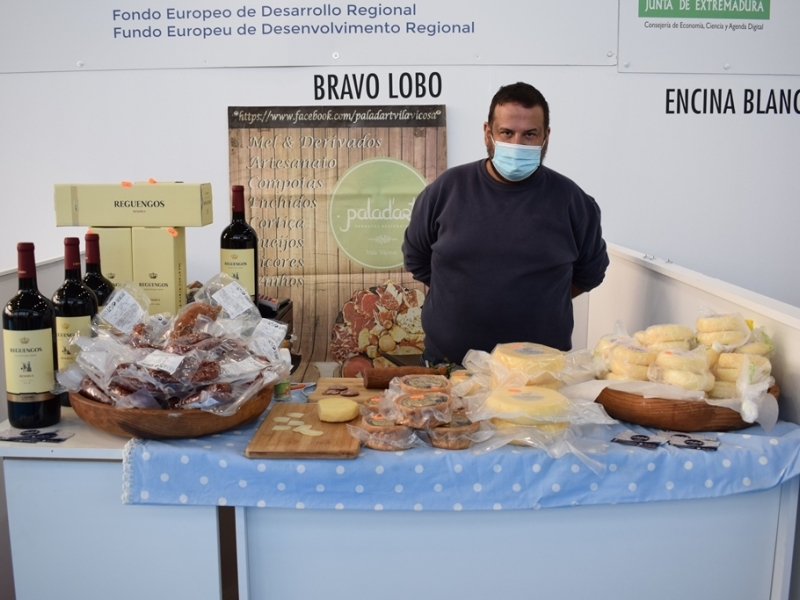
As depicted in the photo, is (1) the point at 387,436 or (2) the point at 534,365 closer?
(1) the point at 387,436

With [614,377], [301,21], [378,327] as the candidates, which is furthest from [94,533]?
[301,21]

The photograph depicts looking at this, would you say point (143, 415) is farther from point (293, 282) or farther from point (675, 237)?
point (675, 237)

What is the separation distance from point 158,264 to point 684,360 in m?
1.29

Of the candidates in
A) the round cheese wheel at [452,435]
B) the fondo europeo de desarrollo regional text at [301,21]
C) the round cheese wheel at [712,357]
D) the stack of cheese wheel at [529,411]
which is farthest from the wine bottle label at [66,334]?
the fondo europeo de desarrollo regional text at [301,21]

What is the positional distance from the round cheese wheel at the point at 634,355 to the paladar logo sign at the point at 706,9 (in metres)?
2.30

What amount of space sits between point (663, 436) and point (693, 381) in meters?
0.14

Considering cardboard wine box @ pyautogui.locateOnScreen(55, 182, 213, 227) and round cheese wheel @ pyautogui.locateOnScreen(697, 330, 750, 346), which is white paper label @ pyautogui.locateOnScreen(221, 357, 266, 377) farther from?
round cheese wheel @ pyautogui.locateOnScreen(697, 330, 750, 346)

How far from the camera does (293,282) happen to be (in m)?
3.79

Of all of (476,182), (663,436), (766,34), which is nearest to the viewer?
(663,436)

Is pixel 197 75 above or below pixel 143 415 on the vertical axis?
above

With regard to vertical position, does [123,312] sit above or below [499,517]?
above

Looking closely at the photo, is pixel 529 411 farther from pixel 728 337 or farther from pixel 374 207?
pixel 374 207

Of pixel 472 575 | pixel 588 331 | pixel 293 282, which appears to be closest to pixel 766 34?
pixel 588 331

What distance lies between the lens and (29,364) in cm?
168
